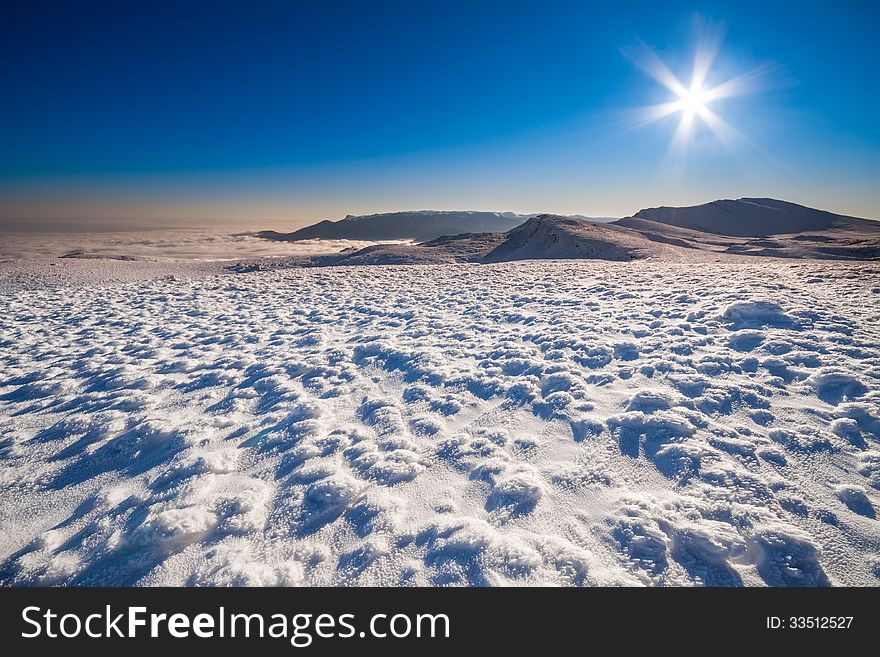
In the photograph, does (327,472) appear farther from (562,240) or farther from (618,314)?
(562,240)

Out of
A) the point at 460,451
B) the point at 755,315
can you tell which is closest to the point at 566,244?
the point at 755,315

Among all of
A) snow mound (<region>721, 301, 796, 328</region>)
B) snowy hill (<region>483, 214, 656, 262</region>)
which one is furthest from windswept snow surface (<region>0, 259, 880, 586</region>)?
snowy hill (<region>483, 214, 656, 262</region>)

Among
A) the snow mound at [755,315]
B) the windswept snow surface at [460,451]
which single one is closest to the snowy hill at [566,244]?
the snow mound at [755,315]

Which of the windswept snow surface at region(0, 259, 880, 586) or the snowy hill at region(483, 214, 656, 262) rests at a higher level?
the snowy hill at region(483, 214, 656, 262)

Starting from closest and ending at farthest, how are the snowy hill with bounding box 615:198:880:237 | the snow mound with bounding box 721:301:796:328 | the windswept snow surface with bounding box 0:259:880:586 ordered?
the windswept snow surface with bounding box 0:259:880:586, the snow mound with bounding box 721:301:796:328, the snowy hill with bounding box 615:198:880:237

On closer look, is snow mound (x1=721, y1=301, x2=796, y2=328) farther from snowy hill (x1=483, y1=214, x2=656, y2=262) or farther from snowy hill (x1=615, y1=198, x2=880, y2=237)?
snowy hill (x1=615, y1=198, x2=880, y2=237)

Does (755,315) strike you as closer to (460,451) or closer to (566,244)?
(460,451)
